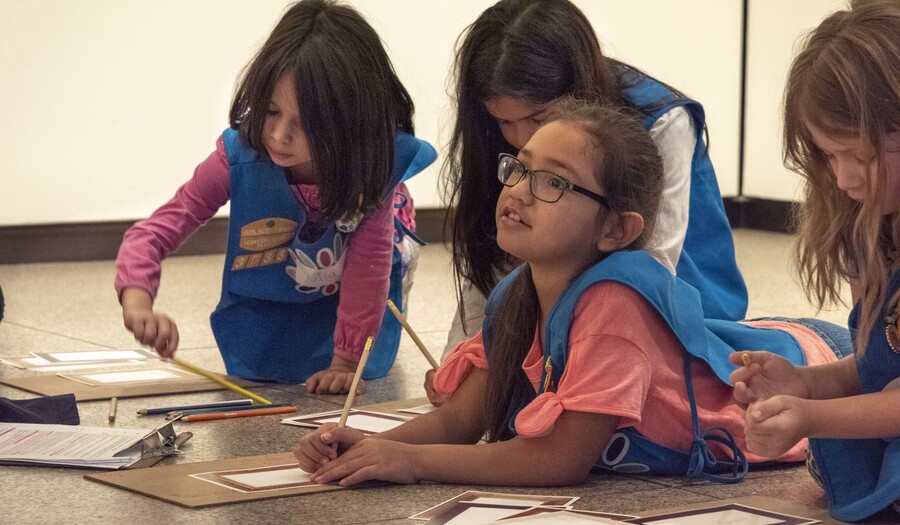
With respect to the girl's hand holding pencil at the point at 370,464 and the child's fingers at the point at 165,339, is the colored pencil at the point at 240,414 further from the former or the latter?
the girl's hand holding pencil at the point at 370,464

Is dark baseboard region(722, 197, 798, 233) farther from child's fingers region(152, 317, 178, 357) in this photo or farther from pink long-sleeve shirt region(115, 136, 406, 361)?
child's fingers region(152, 317, 178, 357)

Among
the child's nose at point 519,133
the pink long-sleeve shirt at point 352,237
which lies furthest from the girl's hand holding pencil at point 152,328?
the child's nose at point 519,133

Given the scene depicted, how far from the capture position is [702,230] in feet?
6.76

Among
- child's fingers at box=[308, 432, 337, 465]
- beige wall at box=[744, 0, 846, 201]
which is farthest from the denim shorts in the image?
beige wall at box=[744, 0, 846, 201]

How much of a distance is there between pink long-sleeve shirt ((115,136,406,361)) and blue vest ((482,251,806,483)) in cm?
67

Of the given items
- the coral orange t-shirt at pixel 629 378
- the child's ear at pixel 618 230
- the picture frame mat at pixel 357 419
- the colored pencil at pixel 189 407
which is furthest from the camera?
the colored pencil at pixel 189 407

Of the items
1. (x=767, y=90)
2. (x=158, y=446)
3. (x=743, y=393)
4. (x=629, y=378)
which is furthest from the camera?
(x=767, y=90)

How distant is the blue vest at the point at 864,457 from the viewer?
130 cm

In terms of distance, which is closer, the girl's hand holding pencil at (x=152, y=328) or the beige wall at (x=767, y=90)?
the girl's hand holding pencil at (x=152, y=328)

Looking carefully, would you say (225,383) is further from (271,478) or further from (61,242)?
(61,242)

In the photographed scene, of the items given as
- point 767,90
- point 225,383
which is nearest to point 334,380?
point 225,383

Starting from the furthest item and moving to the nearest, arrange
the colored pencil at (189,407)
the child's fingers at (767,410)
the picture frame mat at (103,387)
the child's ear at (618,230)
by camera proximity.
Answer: the picture frame mat at (103,387) < the colored pencil at (189,407) < the child's ear at (618,230) < the child's fingers at (767,410)

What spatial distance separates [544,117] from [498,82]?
8 centimetres

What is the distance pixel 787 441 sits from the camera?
120 cm
